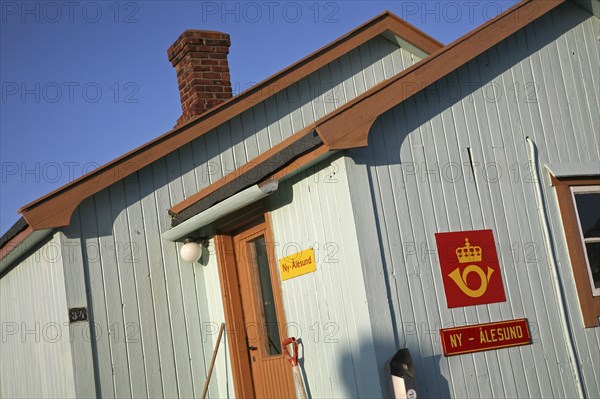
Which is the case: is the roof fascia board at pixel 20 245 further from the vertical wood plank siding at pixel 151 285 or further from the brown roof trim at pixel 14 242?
the vertical wood plank siding at pixel 151 285

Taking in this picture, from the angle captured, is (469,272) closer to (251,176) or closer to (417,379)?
(417,379)

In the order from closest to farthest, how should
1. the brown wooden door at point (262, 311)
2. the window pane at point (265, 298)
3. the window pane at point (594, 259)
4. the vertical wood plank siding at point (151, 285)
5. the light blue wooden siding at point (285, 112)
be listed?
the window pane at point (594, 259) → the brown wooden door at point (262, 311) → the window pane at point (265, 298) → the vertical wood plank siding at point (151, 285) → the light blue wooden siding at point (285, 112)

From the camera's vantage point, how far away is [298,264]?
26.6 feet

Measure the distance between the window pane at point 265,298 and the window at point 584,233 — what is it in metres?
2.93

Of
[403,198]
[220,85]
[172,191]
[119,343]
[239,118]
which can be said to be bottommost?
[119,343]

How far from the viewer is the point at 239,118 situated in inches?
411

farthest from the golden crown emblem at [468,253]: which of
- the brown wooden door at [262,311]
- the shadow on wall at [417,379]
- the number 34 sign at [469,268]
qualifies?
the brown wooden door at [262,311]

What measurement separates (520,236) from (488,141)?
0.94 meters

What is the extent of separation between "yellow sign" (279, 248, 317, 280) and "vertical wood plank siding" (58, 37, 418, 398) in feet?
4.59

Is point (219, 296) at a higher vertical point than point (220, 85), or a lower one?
lower

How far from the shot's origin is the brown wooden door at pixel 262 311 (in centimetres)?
859

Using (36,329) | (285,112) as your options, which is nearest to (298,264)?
(285,112)

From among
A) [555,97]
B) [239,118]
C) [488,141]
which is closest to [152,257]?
[239,118]

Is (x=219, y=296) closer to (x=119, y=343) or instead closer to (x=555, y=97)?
(x=119, y=343)
